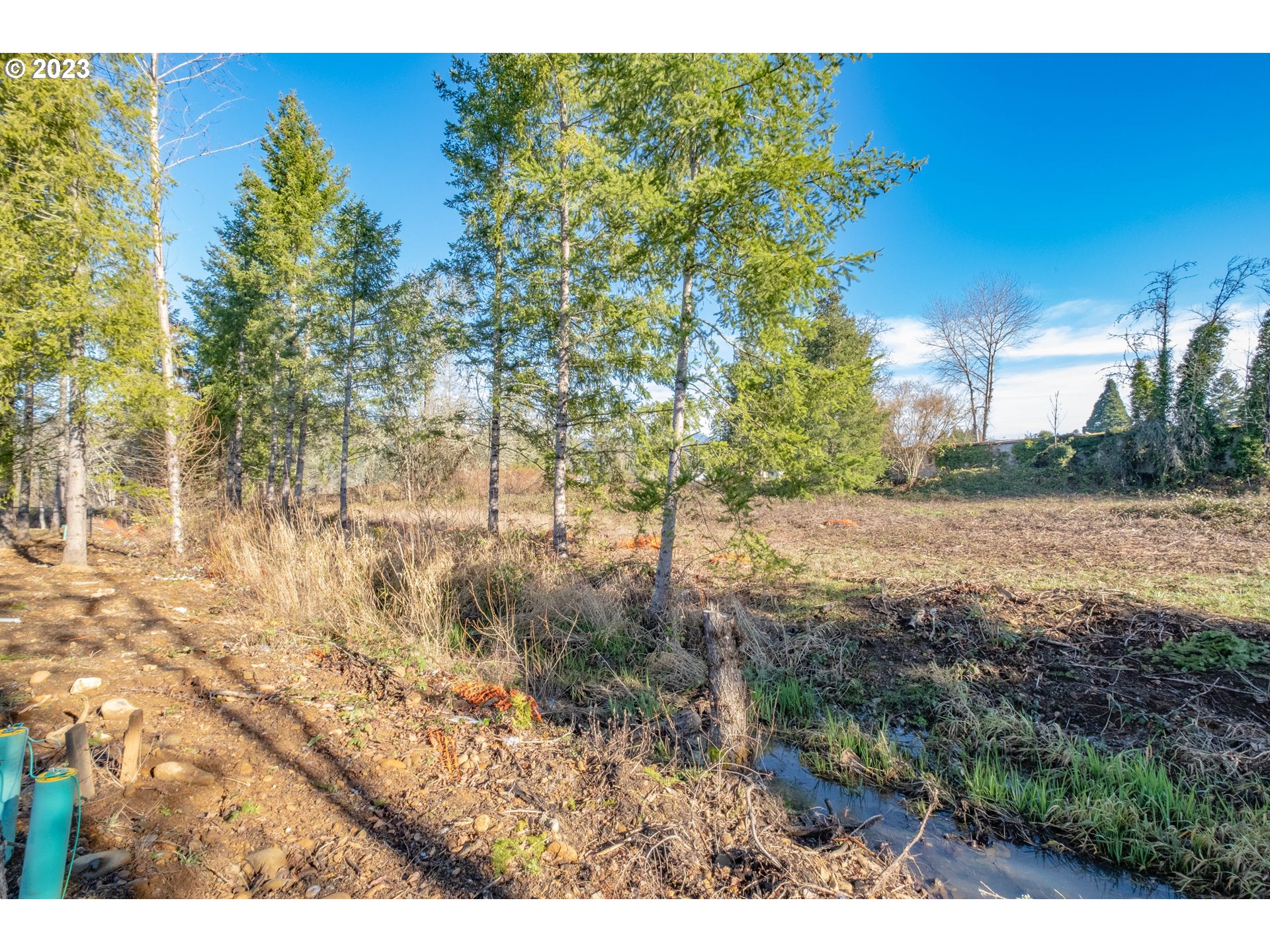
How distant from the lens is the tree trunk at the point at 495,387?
34.1ft

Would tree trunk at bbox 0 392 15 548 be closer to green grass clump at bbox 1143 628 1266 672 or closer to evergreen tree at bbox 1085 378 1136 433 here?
green grass clump at bbox 1143 628 1266 672

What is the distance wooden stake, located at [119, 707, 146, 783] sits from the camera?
8.75ft

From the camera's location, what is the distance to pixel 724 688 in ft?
13.3

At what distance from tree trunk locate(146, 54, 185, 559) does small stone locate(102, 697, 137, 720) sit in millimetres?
6626

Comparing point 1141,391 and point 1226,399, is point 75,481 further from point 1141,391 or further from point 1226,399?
point 1141,391

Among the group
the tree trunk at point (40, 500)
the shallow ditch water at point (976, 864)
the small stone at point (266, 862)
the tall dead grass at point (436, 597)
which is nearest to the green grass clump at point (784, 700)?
the shallow ditch water at point (976, 864)

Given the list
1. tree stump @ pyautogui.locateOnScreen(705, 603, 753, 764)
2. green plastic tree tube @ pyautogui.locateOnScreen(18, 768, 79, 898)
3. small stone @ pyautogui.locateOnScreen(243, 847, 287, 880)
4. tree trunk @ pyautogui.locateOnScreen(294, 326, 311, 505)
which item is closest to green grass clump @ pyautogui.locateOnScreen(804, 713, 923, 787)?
tree stump @ pyautogui.locateOnScreen(705, 603, 753, 764)

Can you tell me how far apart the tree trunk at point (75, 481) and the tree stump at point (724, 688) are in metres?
9.92

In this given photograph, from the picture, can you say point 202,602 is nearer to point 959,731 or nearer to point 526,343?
point 526,343

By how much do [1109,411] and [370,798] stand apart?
132ft

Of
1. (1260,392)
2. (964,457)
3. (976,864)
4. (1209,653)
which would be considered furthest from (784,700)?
(964,457)

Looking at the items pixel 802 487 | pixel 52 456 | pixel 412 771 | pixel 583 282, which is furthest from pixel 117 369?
pixel 802 487

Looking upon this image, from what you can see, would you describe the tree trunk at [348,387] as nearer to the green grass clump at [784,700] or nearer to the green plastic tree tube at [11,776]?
the green grass clump at [784,700]

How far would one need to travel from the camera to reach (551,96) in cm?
966
